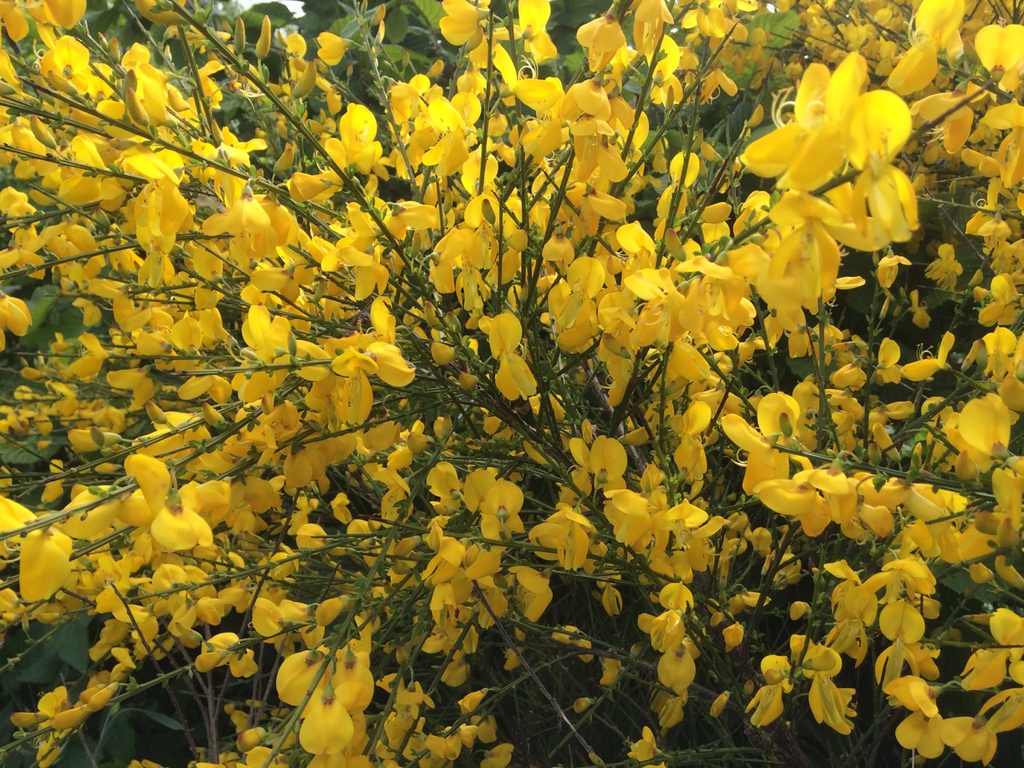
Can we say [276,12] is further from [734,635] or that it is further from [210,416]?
[734,635]

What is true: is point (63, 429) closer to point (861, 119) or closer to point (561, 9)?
point (561, 9)

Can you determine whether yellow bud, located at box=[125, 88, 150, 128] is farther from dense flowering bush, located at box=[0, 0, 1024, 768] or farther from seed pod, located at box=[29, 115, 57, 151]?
seed pod, located at box=[29, 115, 57, 151]

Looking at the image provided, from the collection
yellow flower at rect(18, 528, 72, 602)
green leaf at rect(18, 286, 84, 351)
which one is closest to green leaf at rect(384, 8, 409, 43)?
green leaf at rect(18, 286, 84, 351)

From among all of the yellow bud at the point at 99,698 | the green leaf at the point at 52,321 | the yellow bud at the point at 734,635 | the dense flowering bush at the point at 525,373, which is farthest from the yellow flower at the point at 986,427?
the green leaf at the point at 52,321

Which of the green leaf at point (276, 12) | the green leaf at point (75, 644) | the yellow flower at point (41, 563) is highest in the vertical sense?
the green leaf at point (276, 12)

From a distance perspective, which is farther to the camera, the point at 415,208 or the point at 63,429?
the point at 63,429

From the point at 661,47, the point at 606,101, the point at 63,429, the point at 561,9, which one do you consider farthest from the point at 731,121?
the point at 63,429

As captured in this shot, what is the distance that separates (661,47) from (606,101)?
0.22 meters

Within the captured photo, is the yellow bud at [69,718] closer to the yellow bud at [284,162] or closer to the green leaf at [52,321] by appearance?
the yellow bud at [284,162]

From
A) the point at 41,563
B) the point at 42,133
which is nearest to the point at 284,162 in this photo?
the point at 42,133

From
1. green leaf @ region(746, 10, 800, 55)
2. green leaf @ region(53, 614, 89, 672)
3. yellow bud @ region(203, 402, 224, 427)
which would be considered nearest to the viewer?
yellow bud @ region(203, 402, 224, 427)

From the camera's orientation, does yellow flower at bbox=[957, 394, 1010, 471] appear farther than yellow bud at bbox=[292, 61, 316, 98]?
No

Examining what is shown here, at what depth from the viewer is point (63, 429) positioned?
226cm

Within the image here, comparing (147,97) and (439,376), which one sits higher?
(147,97)
